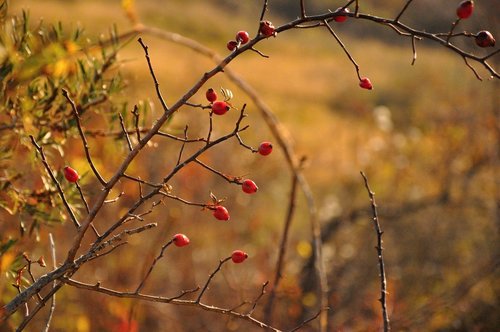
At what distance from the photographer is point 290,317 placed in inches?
149

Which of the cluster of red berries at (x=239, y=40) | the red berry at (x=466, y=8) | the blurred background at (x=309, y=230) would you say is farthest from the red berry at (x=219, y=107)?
the red berry at (x=466, y=8)

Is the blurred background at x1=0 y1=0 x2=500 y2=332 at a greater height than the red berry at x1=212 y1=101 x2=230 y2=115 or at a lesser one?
greater

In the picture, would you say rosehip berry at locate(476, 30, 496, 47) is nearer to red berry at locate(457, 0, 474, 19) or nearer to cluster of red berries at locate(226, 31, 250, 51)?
red berry at locate(457, 0, 474, 19)

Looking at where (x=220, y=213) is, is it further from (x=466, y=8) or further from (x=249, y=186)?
(x=466, y=8)

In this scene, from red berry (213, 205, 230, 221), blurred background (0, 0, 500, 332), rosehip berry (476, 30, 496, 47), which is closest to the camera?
rosehip berry (476, 30, 496, 47)

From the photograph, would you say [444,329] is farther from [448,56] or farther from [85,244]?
[448,56]

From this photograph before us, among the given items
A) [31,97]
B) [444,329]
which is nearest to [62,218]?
[31,97]

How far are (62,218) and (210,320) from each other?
3056mm

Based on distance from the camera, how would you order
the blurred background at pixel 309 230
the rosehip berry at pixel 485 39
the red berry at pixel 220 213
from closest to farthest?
the rosehip berry at pixel 485 39
the red berry at pixel 220 213
the blurred background at pixel 309 230

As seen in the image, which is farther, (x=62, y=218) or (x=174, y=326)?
(x=174, y=326)

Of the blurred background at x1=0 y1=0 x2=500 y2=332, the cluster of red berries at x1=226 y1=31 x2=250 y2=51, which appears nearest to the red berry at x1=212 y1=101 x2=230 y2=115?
the cluster of red berries at x1=226 y1=31 x2=250 y2=51

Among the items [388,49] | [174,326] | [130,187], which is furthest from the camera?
[388,49]

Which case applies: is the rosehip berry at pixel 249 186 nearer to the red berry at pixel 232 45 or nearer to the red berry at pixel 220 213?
the red berry at pixel 220 213

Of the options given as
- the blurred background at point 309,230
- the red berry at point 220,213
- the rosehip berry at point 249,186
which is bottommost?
the red berry at point 220,213
